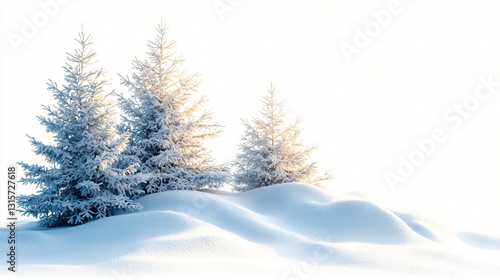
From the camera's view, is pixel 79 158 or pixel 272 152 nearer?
pixel 79 158

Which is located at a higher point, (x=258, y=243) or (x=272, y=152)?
(x=272, y=152)

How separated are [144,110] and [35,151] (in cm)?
342

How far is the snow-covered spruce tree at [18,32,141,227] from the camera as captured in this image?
44.6 feet

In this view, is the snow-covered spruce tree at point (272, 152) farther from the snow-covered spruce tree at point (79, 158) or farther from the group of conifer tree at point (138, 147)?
the snow-covered spruce tree at point (79, 158)

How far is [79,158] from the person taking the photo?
13945mm

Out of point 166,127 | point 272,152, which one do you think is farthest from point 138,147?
point 272,152

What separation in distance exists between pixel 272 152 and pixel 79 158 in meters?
5.78

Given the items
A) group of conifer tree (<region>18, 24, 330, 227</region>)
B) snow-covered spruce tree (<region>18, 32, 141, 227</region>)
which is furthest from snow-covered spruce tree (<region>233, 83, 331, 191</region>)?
snow-covered spruce tree (<region>18, 32, 141, 227</region>)

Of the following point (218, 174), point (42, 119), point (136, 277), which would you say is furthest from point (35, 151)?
point (136, 277)

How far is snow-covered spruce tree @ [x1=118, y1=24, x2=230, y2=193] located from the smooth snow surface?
1.16m

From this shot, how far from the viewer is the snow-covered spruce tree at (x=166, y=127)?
611 inches

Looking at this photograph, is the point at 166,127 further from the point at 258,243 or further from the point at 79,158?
the point at 258,243

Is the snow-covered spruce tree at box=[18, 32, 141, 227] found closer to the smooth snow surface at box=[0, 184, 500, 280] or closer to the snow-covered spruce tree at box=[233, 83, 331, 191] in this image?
the smooth snow surface at box=[0, 184, 500, 280]

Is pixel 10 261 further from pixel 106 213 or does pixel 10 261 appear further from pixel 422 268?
pixel 422 268
